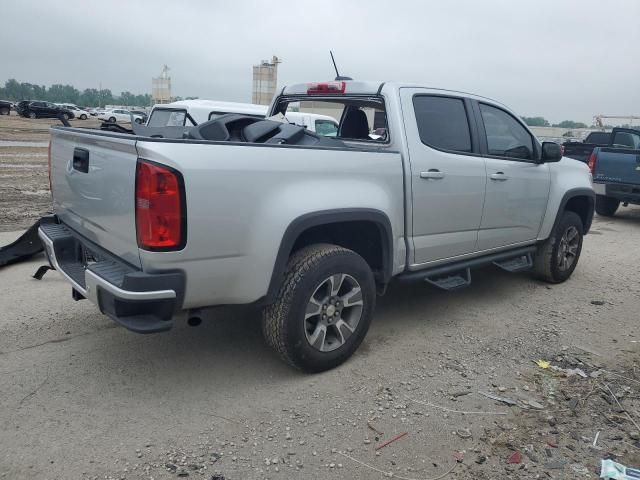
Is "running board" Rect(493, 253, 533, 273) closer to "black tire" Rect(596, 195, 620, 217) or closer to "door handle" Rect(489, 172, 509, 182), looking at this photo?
"door handle" Rect(489, 172, 509, 182)

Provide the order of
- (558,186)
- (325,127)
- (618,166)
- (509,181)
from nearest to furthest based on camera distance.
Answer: (509,181) → (558,186) → (618,166) → (325,127)

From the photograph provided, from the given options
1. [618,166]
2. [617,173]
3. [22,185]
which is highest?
[618,166]

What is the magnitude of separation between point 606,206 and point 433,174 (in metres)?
8.80

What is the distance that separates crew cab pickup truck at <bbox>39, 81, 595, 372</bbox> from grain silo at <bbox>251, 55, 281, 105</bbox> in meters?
31.3

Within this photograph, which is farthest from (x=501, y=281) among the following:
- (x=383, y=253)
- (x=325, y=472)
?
(x=325, y=472)

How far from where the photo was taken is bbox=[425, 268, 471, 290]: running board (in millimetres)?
4379

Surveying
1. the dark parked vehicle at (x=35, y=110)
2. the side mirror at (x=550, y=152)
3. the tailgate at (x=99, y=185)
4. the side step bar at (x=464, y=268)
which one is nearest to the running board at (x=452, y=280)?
the side step bar at (x=464, y=268)

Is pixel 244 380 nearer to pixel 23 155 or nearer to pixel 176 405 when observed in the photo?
pixel 176 405

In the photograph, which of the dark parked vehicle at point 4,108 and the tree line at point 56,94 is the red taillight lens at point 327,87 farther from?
the tree line at point 56,94

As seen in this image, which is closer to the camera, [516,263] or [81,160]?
[81,160]

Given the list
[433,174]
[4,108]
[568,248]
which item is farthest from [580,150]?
[4,108]

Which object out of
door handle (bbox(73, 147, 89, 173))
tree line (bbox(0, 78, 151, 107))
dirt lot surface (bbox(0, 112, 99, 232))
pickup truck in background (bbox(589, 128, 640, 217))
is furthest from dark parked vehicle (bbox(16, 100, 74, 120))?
tree line (bbox(0, 78, 151, 107))

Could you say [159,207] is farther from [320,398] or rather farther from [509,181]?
[509,181]

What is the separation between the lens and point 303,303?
336 cm
